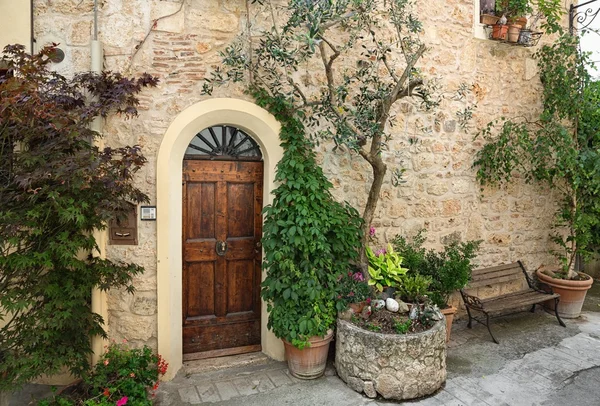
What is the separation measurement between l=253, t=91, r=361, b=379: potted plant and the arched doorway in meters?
0.36

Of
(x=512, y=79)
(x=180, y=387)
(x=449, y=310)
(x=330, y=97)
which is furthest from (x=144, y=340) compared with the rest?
(x=512, y=79)

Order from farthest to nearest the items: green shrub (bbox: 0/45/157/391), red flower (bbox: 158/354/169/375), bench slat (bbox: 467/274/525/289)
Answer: bench slat (bbox: 467/274/525/289) → red flower (bbox: 158/354/169/375) → green shrub (bbox: 0/45/157/391)

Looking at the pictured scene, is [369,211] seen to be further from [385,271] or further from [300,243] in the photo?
[300,243]

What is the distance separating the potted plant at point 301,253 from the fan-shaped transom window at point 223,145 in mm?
412

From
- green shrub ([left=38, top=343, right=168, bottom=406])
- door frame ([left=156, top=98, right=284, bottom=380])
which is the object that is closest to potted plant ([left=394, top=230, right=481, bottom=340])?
door frame ([left=156, top=98, right=284, bottom=380])

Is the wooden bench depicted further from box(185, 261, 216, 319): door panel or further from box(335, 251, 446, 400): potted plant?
box(185, 261, 216, 319): door panel

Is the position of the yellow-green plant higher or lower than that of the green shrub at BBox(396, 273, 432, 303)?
higher

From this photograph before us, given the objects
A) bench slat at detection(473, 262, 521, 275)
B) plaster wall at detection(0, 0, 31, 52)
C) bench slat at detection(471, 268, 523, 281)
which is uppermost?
plaster wall at detection(0, 0, 31, 52)

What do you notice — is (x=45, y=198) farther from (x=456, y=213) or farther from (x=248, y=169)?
(x=456, y=213)

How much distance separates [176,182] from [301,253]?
4.66ft

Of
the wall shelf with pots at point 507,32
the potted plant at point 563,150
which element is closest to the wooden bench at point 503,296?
the potted plant at point 563,150

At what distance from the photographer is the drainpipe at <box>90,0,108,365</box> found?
377 centimetres

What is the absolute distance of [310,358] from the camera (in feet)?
13.5

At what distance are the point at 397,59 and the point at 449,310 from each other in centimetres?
304
